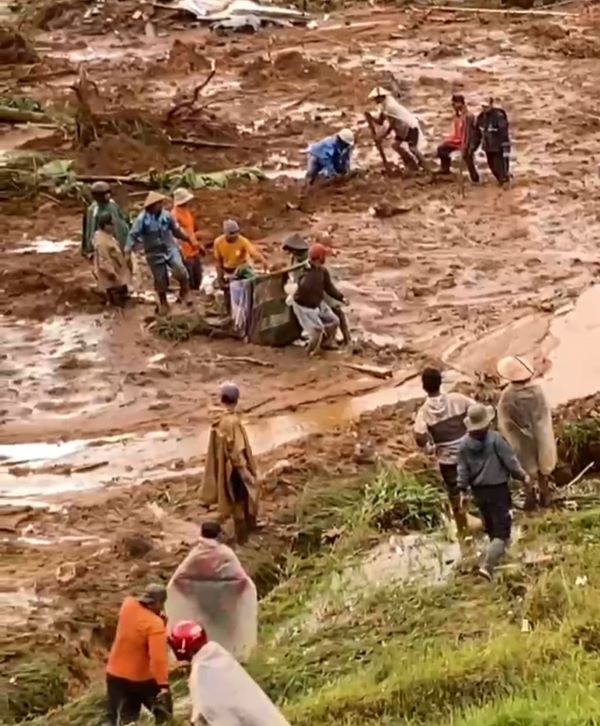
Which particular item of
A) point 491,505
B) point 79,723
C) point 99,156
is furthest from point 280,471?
point 99,156

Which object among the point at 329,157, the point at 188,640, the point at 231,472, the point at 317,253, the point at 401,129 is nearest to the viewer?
the point at 188,640

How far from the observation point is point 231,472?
971cm

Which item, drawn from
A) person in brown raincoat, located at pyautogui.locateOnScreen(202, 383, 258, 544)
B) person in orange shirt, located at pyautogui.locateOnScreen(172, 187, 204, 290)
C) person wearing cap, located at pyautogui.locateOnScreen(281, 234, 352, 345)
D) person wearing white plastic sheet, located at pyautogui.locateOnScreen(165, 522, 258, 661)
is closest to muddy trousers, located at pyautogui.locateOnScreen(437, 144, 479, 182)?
person in orange shirt, located at pyautogui.locateOnScreen(172, 187, 204, 290)

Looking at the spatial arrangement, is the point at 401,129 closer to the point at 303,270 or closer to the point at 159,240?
the point at 159,240

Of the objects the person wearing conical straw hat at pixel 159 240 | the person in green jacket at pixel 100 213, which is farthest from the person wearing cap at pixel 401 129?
the person wearing conical straw hat at pixel 159 240

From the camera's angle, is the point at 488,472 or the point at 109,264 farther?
the point at 109,264

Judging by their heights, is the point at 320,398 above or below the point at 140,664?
below

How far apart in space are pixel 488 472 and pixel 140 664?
7.81ft

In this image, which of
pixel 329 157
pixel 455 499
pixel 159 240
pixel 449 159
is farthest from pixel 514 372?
pixel 449 159

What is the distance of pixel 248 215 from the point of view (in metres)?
17.8

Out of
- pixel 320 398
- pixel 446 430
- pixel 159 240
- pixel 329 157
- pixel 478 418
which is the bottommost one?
pixel 320 398

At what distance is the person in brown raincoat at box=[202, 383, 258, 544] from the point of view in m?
9.56

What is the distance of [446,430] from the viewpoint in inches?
384

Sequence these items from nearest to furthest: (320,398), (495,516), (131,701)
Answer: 1. (131,701)
2. (495,516)
3. (320,398)
